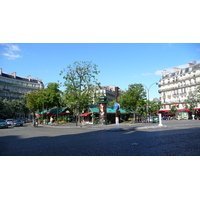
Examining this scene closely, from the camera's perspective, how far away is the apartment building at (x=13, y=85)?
79.9 meters

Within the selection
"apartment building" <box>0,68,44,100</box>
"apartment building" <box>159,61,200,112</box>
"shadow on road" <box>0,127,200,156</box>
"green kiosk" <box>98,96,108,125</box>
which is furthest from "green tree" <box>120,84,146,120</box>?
"apartment building" <box>0,68,44,100</box>

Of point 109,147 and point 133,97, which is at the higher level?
point 133,97

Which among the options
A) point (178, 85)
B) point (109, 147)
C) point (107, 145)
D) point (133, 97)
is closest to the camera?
point (109, 147)

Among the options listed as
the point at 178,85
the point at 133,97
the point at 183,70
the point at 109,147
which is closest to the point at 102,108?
the point at 133,97

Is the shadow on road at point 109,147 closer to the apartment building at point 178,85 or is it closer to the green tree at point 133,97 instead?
the green tree at point 133,97

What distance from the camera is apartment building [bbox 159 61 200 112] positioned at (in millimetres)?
67213

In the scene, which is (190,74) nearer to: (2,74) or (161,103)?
(161,103)

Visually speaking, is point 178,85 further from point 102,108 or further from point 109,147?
point 109,147

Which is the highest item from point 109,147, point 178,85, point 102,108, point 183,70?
point 183,70

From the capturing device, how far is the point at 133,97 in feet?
147

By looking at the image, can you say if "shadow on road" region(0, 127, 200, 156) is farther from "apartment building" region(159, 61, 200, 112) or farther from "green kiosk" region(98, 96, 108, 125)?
"apartment building" region(159, 61, 200, 112)

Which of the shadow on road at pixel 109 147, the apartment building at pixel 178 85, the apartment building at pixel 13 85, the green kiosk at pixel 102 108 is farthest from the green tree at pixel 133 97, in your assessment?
the apartment building at pixel 13 85

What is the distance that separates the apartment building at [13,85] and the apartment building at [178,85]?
156 feet

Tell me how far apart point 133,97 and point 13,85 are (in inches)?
2299
